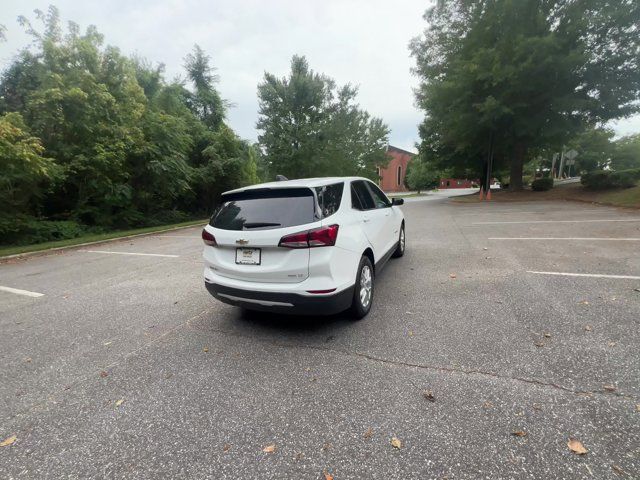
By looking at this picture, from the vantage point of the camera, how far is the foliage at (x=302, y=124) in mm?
25812

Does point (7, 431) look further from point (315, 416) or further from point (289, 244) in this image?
point (289, 244)

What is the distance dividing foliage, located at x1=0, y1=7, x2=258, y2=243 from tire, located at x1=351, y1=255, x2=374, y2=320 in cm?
1163

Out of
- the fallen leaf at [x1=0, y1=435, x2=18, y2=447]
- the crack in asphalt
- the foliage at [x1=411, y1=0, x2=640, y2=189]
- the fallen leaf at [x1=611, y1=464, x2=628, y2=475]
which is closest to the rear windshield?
the crack in asphalt

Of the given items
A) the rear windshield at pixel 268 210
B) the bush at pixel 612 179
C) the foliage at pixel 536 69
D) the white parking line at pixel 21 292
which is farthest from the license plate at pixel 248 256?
the bush at pixel 612 179

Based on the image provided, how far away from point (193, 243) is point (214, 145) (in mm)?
12288

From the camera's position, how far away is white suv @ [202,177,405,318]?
2865 mm

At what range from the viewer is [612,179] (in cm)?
1597

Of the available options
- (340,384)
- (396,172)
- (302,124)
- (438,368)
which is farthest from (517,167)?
(396,172)

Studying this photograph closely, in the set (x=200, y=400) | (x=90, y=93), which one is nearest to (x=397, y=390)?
(x=200, y=400)

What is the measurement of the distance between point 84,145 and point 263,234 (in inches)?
537

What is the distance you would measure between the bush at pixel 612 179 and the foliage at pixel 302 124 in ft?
58.9

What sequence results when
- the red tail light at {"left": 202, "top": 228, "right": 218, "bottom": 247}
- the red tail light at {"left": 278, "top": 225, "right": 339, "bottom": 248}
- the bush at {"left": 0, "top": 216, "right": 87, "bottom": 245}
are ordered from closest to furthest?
the red tail light at {"left": 278, "top": 225, "right": 339, "bottom": 248} → the red tail light at {"left": 202, "top": 228, "right": 218, "bottom": 247} → the bush at {"left": 0, "top": 216, "right": 87, "bottom": 245}

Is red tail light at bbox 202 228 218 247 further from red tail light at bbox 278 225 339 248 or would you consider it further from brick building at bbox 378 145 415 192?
brick building at bbox 378 145 415 192

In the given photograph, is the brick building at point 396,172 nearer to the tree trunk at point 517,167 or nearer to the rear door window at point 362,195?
the tree trunk at point 517,167
